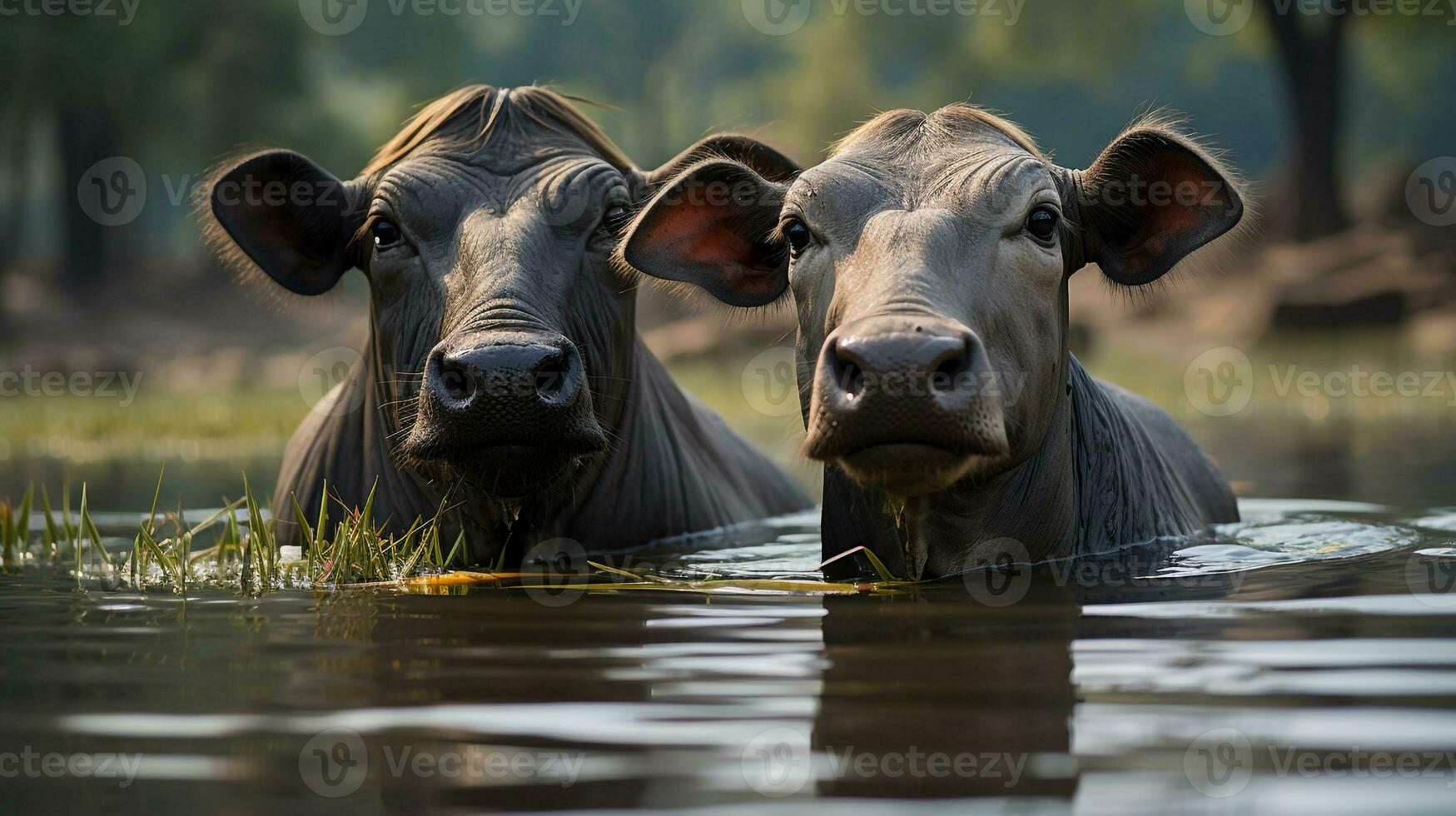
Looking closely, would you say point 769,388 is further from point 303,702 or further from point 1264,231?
point 303,702

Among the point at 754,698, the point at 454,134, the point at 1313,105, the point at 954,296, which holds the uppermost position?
the point at 1313,105

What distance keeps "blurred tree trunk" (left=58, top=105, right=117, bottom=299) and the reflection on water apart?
3478cm

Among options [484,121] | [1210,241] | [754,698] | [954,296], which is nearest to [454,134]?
[484,121]

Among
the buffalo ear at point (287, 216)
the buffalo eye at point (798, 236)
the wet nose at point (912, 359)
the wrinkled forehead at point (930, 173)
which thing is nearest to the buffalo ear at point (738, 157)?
the wrinkled forehead at point (930, 173)

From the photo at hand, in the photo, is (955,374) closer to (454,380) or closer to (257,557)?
(454,380)

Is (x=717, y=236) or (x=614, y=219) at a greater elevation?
(x=614, y=219)

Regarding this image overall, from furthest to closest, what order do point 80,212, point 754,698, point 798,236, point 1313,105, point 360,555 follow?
1. point 80,212
2. point 1313,105
3. point 360,555
4. point 798,236
5. point 754,698

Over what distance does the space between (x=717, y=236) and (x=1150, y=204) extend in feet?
5.68

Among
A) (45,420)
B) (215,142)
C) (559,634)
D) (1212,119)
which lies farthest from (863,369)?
(1212,119)

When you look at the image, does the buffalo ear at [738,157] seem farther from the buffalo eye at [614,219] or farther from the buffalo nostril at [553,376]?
the buffalo nostril at [553,376]

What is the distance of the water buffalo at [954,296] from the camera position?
525cm

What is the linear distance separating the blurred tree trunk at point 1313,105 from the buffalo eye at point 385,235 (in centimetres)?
2696

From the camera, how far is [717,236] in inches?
272

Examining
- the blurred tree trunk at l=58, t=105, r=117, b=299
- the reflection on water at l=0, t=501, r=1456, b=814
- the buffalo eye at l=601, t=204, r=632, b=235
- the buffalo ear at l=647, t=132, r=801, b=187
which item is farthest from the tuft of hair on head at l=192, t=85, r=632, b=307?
the blurred tree trunk at l=58, t=105, r=117, b=299
